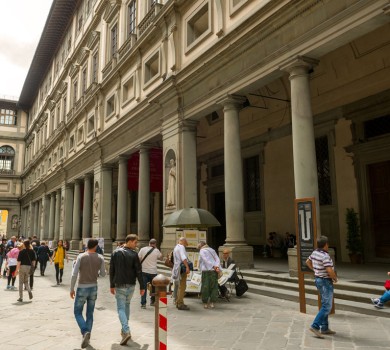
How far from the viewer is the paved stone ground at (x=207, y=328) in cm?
549

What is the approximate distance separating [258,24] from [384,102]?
5.31 metres

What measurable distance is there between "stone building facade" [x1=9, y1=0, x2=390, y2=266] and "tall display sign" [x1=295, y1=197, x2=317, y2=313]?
4.72ft

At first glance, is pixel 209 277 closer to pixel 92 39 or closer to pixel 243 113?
pixel 243 113

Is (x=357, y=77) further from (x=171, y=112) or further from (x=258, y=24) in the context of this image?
(x=171, y=112)

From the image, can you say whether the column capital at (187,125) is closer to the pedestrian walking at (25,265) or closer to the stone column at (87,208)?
the pedestrian walking at (25,265)

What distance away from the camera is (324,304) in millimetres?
5688

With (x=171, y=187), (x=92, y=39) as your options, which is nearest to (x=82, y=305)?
(x=171, y=187)

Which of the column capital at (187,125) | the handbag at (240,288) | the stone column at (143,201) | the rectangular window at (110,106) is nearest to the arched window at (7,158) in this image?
the rectangular window at (110,106)

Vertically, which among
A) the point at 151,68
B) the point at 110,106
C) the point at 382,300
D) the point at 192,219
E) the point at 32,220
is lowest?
the point at 382,300

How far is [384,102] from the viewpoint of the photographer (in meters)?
13.0

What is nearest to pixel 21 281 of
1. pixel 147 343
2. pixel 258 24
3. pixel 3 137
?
pixel 147 343

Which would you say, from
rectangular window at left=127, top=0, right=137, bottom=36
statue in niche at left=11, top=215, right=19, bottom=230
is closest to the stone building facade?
rectangular window at left=127, top=0, right=137, bottom=36

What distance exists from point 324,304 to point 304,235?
210 cm

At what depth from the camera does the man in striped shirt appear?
18.7 ft
